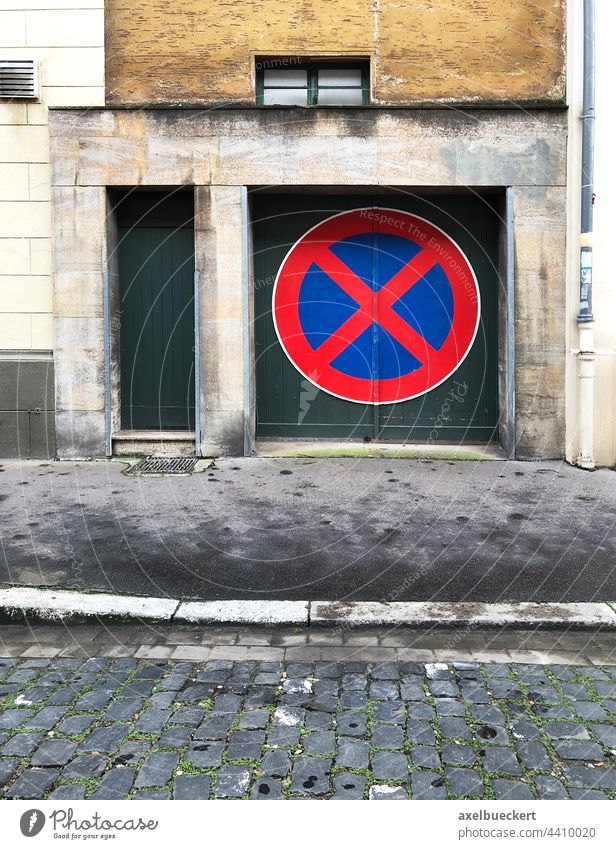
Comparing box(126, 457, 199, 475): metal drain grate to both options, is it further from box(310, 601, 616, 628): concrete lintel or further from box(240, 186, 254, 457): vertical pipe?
box(310, 601, 616, 628): concrete lintel

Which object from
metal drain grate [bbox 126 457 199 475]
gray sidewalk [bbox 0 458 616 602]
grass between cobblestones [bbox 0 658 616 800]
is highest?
metal drain grate [bbox 126 457 199 475]

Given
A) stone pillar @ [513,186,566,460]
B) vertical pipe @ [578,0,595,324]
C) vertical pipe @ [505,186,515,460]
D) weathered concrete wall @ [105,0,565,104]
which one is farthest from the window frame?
vertical pipe @ [578,0,595,324]

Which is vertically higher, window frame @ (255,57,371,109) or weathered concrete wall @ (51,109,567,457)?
window frame @ (255,57,371,109)

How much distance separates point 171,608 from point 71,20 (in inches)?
296

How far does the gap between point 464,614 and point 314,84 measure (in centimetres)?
718

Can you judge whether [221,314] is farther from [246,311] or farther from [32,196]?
[32,196]

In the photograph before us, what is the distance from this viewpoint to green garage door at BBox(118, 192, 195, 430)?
9445mm

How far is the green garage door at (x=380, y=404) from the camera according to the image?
31.1ft

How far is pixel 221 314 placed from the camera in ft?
29.3

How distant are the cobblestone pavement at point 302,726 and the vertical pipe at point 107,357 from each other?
5019 millimetres

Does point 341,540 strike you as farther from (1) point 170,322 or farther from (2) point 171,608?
(1) point 170,322

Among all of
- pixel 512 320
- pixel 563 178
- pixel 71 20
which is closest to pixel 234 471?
pixel 512 320

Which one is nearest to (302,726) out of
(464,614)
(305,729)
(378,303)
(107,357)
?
(305,729)

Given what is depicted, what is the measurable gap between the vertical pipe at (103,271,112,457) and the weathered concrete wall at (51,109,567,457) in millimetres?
73
